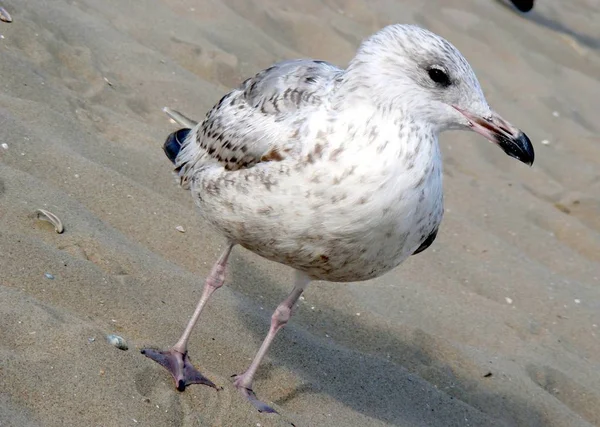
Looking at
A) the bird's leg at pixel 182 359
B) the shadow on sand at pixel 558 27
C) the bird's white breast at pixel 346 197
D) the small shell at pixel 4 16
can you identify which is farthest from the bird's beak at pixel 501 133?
the shadow on sand at pixel 558 27

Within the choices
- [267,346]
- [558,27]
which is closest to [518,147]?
[267,346]

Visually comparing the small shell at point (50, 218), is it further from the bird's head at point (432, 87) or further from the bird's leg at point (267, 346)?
the bird's head at point (432, 87)

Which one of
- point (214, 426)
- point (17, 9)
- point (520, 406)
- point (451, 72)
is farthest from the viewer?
point (17, 9)

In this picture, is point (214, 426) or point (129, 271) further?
point (129, 271)

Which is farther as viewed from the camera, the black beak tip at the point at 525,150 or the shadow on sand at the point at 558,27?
the shadow on sand at the point at 558,27

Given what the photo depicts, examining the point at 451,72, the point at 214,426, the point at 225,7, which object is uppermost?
the point at 451,72

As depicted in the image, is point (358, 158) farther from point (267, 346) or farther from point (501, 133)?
point (267, 346)

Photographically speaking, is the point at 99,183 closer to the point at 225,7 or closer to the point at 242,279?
the point at 242,279

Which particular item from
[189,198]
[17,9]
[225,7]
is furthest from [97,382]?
[225,7]
